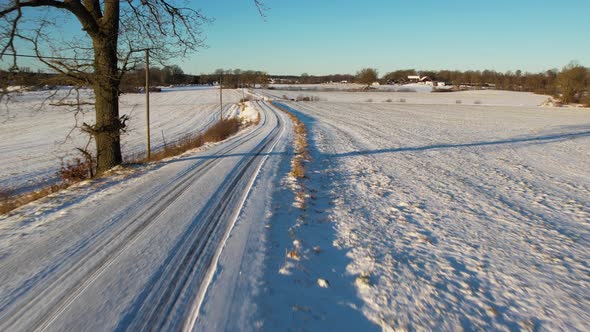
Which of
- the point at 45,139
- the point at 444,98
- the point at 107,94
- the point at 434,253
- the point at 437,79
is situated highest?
the point at 437,79

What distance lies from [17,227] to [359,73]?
147447 millimetres

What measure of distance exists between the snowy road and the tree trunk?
2588 millimetres

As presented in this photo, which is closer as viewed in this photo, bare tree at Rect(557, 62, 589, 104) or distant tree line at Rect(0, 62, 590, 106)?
distant tree line at Rect(0, 62, 590, 106)

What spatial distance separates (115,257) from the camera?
13.0 ft

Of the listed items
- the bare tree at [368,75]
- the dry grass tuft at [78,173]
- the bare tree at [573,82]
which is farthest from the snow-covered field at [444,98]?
the dry grass tuft at [78,173]

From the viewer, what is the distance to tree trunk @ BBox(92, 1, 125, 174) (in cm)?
844

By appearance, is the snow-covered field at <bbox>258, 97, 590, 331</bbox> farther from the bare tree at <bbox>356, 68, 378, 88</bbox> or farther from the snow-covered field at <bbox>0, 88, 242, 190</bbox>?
the bare tree at <bbox>356, 68, 378, 88</bbox>

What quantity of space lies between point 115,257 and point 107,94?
6.52 meters

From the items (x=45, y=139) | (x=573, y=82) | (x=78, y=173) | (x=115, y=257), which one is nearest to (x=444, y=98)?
(x=573, y=82)

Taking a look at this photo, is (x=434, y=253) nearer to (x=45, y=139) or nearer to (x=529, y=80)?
(x=45, y=139)

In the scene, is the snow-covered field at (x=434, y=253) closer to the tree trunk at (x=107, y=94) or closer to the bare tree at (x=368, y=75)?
the tree trunk at (x=107, y=94)

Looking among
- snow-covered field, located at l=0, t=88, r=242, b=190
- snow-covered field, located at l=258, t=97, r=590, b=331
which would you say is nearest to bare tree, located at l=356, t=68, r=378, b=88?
snow-covered field, located at l=0, t=88, r=242, b=190

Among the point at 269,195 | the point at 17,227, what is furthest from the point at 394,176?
the point at 17,227

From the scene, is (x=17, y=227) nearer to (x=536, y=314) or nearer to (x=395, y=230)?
(x=395, y=230)
